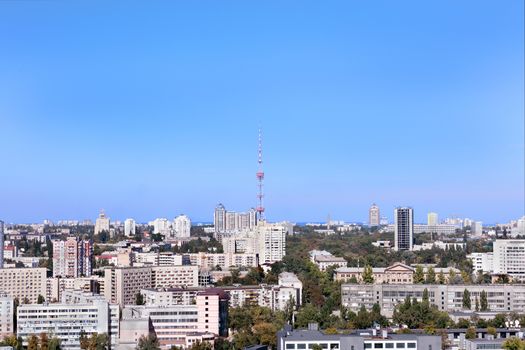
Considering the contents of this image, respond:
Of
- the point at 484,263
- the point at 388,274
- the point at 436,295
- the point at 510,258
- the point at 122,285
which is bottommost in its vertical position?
the point at 436,295

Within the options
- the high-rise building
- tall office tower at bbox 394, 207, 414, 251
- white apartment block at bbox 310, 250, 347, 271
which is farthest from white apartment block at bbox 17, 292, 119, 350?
tall office tower at bbox 394, 207, 414, 251

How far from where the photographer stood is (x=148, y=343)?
1039 centimetres

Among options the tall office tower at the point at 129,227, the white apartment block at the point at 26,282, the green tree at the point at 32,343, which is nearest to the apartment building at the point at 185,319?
the green tree at the point at 32,343

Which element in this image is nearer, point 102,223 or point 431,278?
point 431,278

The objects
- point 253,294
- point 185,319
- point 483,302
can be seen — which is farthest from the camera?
point 253,294

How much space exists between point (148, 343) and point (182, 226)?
2593 cm

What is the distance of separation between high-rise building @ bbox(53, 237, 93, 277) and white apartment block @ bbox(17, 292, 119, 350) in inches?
264

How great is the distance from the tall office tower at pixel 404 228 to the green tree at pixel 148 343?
17.8 metres

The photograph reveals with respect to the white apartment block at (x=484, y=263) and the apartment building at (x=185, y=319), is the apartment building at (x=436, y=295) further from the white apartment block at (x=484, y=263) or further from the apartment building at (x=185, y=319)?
the white apartment block at (x=484, y=263)

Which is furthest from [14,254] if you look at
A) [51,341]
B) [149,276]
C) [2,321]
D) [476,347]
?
[476,347]

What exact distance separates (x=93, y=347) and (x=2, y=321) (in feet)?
7.44

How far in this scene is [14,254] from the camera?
2314 centimetres

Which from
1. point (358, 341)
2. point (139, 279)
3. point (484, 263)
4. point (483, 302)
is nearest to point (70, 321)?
point (358, 341)

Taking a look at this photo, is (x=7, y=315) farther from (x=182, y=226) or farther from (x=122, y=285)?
(x=182, y=226)
